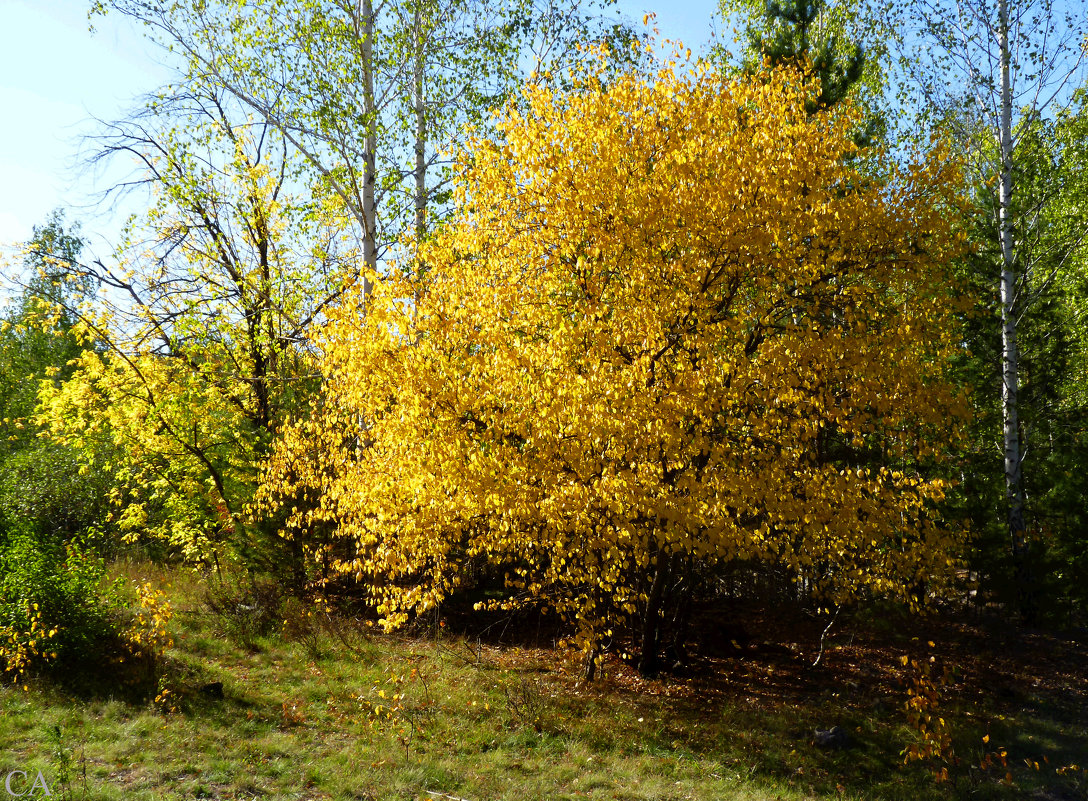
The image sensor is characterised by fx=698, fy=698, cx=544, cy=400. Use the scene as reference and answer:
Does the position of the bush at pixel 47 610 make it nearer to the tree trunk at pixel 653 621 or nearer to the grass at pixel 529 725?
the grass at pixel 529 725

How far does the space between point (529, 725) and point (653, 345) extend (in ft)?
14.5

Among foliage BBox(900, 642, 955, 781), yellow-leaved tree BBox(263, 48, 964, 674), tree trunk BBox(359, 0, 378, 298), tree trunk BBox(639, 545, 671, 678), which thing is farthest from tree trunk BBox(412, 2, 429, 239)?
foliage BBox(900, 642, 955, 781)

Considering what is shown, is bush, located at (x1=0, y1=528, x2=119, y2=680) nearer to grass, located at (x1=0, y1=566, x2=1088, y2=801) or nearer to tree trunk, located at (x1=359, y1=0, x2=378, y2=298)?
grass, located at (x1=0, y1=566, x2=1088, y2=801)

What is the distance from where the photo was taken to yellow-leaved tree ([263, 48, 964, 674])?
6641mm

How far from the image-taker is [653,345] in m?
6.60

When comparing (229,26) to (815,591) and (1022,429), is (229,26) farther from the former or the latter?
(1022,429)

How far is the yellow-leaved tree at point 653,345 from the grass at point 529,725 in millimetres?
1441

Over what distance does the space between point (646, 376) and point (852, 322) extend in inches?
108

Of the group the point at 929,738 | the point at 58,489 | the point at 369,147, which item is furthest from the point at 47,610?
the point at 929,738

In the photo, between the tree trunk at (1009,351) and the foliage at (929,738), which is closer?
the foliage at (929,738)

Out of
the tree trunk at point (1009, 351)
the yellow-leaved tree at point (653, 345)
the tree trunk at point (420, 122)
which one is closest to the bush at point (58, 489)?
the tree trunk at point (420, 122)

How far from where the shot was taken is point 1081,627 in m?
10.9

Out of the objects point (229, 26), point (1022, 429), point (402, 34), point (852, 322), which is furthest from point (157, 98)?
point (1022, 429)

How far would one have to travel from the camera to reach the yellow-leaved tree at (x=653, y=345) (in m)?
6.64
